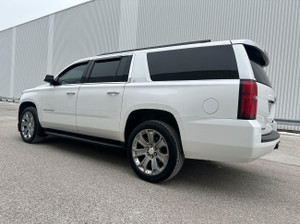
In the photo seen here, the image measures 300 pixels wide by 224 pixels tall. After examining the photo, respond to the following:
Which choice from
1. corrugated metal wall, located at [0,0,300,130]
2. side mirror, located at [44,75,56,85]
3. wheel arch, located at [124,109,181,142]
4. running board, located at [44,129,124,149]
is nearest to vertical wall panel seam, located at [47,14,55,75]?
corrugated metal wall, located at [0,0,300,130]

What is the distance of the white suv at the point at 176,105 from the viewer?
2477 mm

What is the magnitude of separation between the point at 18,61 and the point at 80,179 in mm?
24261

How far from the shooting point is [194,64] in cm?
282

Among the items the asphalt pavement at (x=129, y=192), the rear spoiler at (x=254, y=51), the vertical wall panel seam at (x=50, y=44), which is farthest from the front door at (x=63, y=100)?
the vertical wall panel seam at (x=50, y=44)

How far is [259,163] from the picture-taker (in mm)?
4480

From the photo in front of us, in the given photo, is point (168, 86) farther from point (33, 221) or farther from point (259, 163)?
point (259, 163)

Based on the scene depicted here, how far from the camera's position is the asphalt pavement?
2164mm

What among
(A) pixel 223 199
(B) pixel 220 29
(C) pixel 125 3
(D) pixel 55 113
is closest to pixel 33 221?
(A) pixel 223 199

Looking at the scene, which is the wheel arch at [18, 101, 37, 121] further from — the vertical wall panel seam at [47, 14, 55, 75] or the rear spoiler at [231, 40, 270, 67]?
the vertical wall panel seam at [47, 14, 55, 75]

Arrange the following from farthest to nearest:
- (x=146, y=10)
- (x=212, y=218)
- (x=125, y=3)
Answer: (x=125, y=3) → (x=146, y=10) → (x=212, y=218)

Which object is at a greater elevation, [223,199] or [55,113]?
[55,113]

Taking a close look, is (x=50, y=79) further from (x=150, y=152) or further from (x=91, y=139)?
(x=150, y=152)

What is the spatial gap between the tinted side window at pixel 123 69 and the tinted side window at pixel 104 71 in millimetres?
95

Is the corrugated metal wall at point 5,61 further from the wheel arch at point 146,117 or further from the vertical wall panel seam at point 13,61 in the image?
the wheel arch at point 146,117
